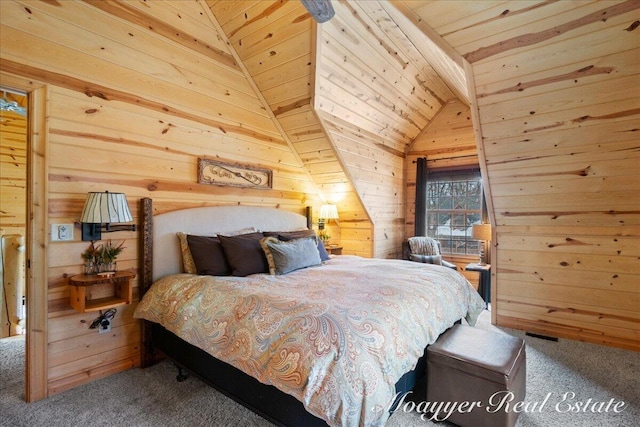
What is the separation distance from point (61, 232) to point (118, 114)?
945mm

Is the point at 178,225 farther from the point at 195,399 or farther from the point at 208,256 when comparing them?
the point at 195,399

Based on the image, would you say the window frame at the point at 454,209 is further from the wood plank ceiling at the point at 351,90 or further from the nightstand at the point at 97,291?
the nightstand at the point at 97,291

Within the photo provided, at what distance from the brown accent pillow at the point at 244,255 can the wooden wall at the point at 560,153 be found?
→ 2165 mm

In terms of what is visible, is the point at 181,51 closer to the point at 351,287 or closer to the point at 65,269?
the point at 65,269

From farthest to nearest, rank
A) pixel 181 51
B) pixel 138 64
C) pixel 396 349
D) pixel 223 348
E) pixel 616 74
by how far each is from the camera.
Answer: pixel 181 51, pixel 138 64, pixel 616 74, pixel 223 348, pixel 396 349

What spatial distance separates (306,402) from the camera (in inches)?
50.6

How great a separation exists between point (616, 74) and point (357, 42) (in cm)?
196

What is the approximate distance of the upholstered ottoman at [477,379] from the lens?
5.22 feet

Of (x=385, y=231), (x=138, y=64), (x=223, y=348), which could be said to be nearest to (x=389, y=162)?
(x=385, y=231)

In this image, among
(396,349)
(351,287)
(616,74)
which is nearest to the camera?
(396,349)

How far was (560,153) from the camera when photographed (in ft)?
9.00

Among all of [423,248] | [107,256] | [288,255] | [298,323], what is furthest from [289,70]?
[423,248]

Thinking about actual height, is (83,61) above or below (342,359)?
above

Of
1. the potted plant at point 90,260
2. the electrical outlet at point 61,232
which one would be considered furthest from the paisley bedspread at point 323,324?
the electrical outlet at point 61,232
